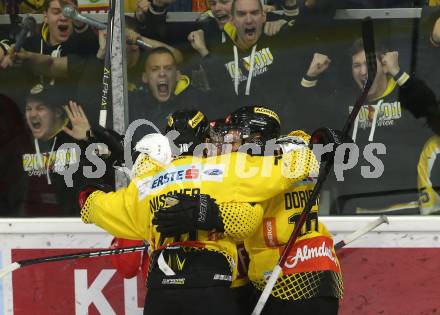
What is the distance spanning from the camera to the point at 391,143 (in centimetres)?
450

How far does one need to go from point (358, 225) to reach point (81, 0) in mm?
1741

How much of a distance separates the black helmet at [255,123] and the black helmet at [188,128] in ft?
0.43

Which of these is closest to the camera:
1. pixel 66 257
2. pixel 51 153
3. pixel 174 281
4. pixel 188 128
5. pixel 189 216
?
pixel 189 216

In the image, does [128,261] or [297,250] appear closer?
[297,250]

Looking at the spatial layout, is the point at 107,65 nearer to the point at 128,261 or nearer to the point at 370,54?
the point at 128,261

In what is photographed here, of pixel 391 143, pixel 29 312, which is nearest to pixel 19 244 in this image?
pixel 29 312

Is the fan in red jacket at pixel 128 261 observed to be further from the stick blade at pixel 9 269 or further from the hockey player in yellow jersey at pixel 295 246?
the hockey player in yellow jersey at pixel 295 246

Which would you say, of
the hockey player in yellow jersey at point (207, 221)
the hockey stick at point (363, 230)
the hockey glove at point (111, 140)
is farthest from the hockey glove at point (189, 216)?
the hockey stick at point (363, 230)

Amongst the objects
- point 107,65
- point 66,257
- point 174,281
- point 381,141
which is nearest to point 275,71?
point 381,141

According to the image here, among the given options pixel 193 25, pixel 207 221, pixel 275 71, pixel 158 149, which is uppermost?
pixel 193 25

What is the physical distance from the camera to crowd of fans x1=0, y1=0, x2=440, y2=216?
14.5 feet

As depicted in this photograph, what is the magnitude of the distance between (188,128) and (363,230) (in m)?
1.12

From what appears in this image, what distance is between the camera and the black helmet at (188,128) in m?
3.61

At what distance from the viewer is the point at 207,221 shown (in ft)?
10.9
